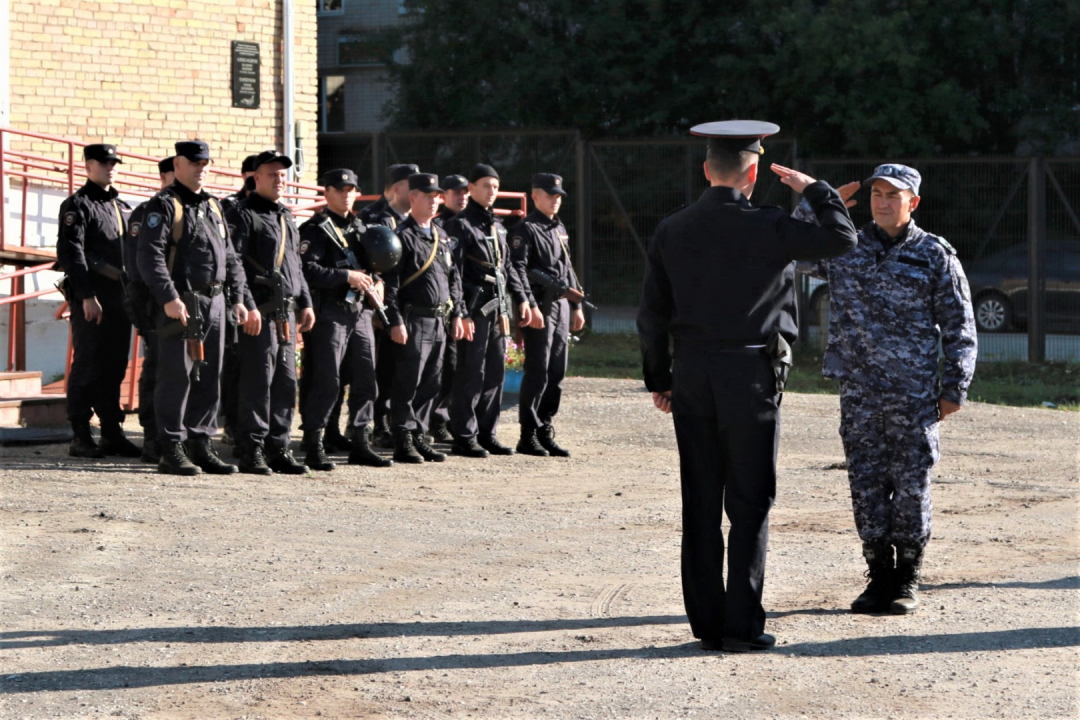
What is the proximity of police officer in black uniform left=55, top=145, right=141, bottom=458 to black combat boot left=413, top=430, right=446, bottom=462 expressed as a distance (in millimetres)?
1897

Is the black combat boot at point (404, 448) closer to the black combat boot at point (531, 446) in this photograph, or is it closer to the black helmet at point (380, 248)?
the black combat boot at point (531, 446)

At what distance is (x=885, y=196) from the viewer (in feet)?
20.5

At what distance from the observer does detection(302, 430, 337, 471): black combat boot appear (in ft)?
32.5

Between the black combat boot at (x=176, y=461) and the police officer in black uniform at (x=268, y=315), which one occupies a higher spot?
the police officer in black uniform at (x=268, y=315)

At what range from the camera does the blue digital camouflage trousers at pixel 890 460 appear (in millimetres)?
6227

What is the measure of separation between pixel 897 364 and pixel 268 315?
15.2ft

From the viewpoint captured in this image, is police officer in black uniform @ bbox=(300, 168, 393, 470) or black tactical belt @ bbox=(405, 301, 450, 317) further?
black tactical belt @ bbox=(405, 301, 450, 317)

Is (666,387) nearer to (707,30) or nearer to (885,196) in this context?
(885,196)

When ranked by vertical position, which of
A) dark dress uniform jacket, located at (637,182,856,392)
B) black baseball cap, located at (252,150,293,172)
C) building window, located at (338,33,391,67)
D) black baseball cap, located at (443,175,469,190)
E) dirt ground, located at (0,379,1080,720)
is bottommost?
dirt ground, located at (0,379,1080,720)

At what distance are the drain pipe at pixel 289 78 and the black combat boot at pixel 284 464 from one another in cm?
920

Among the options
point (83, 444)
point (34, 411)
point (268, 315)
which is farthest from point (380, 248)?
point (34, 411)

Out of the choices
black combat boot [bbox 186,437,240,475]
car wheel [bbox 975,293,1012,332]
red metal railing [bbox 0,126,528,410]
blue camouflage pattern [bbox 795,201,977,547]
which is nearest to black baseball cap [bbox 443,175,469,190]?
red metal railing [bbox 0,126,528,410]

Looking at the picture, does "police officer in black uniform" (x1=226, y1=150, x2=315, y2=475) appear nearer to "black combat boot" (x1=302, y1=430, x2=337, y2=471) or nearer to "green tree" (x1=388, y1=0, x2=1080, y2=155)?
"black combat boot" (x1=302, y1=430, x2=337, y2=471)

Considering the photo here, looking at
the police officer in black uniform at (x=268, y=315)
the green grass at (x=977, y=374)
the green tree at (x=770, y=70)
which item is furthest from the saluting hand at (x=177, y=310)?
the green tree at (x=770, y=70)
